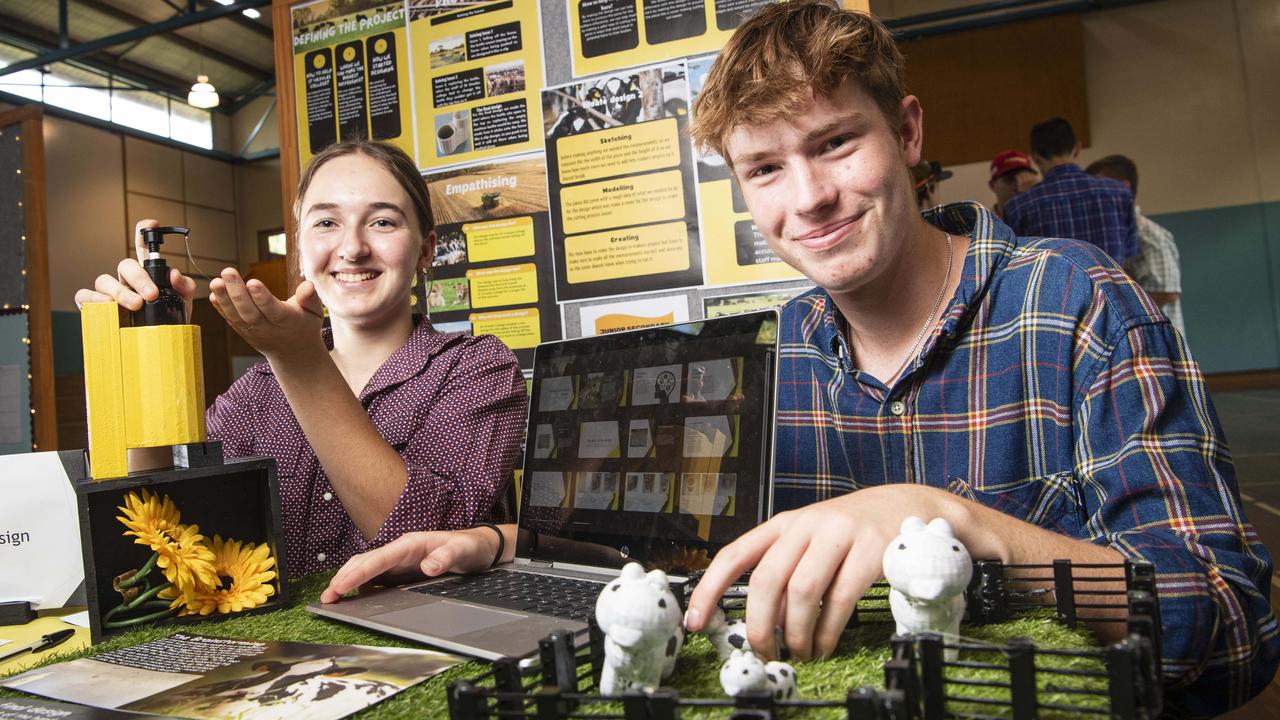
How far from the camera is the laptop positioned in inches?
30.3

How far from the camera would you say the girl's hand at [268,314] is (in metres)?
0.86

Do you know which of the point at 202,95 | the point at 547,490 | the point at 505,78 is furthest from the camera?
the point at 202,95

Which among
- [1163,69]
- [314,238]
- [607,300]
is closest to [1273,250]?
[1163,69]

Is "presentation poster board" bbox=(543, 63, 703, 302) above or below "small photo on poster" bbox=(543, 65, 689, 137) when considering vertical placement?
below

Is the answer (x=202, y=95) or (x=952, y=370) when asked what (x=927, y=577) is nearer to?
(x=952, y=370)

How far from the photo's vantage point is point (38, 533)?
3.39ft

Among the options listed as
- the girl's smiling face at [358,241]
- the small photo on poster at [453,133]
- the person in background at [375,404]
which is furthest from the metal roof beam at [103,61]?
the girl's smiling face at [358,241]

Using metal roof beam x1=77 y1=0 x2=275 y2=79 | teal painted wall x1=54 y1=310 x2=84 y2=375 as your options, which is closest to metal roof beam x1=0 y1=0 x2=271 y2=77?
metal roof beam x1=77 y1=0 x2=275 y2=79

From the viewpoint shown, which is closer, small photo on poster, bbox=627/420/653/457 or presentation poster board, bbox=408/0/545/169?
small photo on poster, bbox=627/420/653/457

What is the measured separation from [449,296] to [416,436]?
0.95 m

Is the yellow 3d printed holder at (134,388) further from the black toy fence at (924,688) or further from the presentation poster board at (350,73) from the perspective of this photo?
the presentation poster board at (350,73)

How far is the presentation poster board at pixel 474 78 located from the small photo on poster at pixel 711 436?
58.4 inches

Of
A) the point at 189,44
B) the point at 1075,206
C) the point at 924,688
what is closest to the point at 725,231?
the point at 924,688

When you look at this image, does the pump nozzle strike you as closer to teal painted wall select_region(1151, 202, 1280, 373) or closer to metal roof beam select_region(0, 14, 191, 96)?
teal painted wall select_region(1151, 202, 1280, 373)
